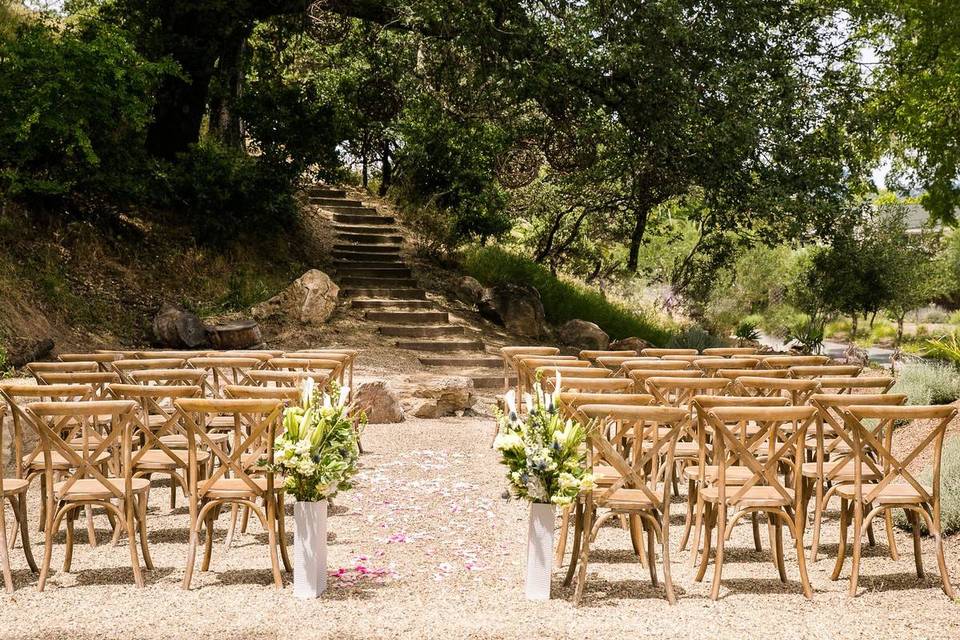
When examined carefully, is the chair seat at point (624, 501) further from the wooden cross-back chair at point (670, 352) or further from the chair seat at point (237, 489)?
the wooden cross-back chair at point (670, 352)

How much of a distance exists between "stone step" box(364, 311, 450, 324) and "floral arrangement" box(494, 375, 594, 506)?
482 inches

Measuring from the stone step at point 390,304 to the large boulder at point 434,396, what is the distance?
5900mm

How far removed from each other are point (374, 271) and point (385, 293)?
3.46 feet

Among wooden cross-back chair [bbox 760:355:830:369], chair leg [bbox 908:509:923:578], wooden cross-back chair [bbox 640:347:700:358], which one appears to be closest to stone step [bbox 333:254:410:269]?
wooden cross-back chair [bbox 640:347:700:358]

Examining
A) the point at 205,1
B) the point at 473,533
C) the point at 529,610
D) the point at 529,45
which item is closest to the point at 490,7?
A: the point at 529,45

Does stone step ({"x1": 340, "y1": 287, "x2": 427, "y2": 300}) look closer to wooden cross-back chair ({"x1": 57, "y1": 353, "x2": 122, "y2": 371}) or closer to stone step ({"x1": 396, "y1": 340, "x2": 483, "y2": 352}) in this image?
stone step ({"x1": 396, "y1": 340, "x2": 483, "y2": 352})

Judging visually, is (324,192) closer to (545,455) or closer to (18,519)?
(18,519)

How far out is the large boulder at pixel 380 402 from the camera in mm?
10906

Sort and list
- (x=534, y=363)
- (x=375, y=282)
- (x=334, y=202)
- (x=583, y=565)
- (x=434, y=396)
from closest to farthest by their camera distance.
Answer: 1. (x=583, y=565)
2. (x=534, y=363)
3. (x=434, y=396)
4. (x=375, y=282)
5. (x=334, y=202)

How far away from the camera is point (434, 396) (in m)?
11.6

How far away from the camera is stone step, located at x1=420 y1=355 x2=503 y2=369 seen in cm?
1555

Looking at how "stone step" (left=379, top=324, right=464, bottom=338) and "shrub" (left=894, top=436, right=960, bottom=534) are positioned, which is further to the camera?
"stone step" (left=379, top=324, right=464, bottom=338)

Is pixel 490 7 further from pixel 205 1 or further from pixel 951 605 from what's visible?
pixel 951 605

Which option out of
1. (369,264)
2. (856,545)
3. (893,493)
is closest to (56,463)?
(856,545)
